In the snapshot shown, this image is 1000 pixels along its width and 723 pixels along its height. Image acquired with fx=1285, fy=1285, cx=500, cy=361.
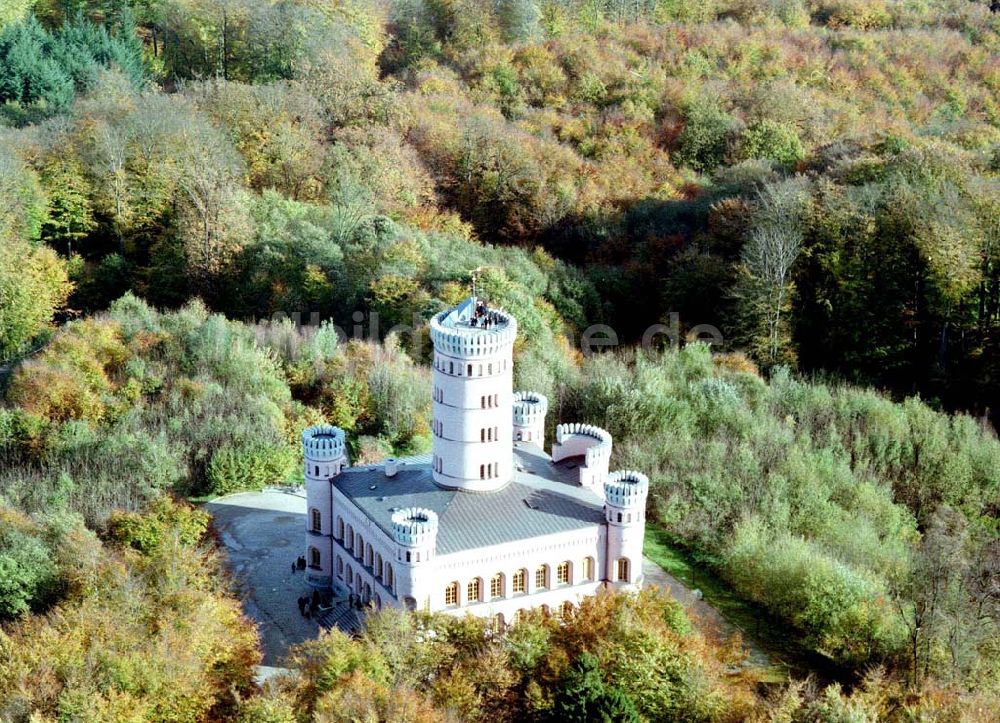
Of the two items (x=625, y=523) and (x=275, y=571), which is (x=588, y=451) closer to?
(x=625, y=523)

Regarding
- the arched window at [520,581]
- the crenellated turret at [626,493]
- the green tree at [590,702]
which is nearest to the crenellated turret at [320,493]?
the arched window at [520,581]

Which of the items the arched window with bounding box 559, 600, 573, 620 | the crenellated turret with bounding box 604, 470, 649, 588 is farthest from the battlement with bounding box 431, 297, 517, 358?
the arched window with bounding box 559, 600, 573, 620

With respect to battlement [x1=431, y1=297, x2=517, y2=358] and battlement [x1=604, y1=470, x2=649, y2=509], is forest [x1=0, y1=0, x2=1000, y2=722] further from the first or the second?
battlement [x1=431, y1=297, x2=517, y2=358]

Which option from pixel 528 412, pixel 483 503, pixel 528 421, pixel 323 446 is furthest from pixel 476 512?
pixel 528 412

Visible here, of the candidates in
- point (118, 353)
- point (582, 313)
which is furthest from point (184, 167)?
point (582, 313)

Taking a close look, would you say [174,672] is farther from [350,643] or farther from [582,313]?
[582,313]

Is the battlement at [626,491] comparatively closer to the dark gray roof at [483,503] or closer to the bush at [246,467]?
the dark gray roof at [483,503]
